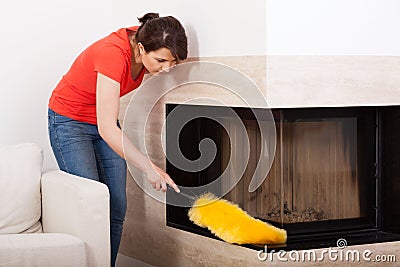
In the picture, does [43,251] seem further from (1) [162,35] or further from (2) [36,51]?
(2) [36,51]

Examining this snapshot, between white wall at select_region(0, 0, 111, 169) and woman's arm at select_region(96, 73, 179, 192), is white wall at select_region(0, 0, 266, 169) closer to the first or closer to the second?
white wall at select_region(0, 0, 111, 169)

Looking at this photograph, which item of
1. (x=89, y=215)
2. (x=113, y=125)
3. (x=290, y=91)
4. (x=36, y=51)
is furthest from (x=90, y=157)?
(x=290, y=91)

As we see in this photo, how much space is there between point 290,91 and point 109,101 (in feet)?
2.37

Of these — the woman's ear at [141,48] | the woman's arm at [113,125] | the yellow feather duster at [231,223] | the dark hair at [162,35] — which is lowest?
the yellow feather duster at [231,223]

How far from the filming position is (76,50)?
3.96m

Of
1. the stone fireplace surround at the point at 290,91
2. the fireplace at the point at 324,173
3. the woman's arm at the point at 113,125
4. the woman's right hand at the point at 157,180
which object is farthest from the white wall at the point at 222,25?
the woman's right hand at the point at 157,180

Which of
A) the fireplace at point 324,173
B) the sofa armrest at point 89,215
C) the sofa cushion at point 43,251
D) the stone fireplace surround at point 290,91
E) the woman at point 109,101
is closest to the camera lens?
the sofa cushion at point 43,251

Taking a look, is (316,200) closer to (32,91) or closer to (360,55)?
(360,55)

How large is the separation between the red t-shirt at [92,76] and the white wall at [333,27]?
631 millimetres

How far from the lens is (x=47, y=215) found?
3.29m

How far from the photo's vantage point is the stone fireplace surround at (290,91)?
3.11 metres

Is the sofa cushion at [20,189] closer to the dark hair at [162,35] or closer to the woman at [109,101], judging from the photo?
the woman at [109,101]

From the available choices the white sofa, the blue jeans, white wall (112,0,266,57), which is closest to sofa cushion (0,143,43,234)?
the white sofa

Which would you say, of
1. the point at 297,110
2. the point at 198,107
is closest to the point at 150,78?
the point at 198,107
